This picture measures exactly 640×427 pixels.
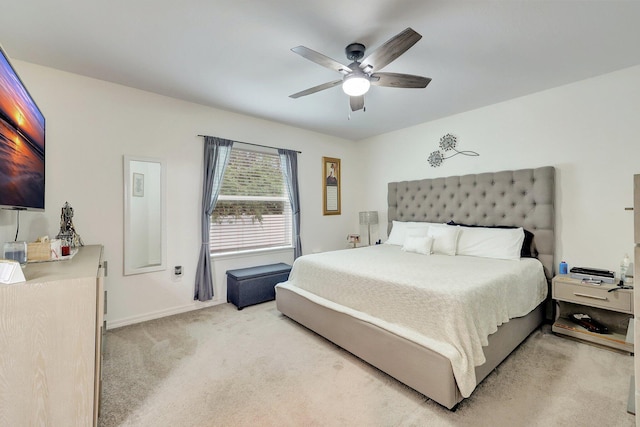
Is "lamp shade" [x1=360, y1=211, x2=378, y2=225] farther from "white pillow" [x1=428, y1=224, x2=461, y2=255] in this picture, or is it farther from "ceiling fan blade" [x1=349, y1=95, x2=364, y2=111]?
"ceiling fan blade" [x1=349, y1=95, x2=364, y2=111]

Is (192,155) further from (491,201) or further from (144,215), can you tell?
(491,201)

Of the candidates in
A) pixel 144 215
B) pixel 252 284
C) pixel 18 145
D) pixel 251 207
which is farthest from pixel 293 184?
pixel 18 145

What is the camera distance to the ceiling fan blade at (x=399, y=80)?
2102mm

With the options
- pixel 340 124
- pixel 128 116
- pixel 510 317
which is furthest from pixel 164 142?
pixel 510 317

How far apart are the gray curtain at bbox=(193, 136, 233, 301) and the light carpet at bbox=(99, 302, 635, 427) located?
740mm

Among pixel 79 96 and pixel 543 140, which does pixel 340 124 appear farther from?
pixel 79 96

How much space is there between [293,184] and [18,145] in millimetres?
2942

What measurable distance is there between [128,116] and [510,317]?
4.09m

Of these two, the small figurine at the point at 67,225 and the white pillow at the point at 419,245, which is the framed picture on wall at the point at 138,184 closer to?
the small figurine at the point at 67,225

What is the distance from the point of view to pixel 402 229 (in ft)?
13.0

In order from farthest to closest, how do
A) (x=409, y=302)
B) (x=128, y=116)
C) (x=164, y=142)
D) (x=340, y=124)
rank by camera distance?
(x=340, y=124) → (x=164, y=142) → (x=128, y=116) → (x=409, y=302)

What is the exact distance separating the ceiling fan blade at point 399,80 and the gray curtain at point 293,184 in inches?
85.7

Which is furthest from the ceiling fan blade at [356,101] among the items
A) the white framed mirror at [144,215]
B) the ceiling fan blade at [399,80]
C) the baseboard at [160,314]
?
the baseboard at [160,314]

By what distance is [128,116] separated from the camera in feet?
9.57
